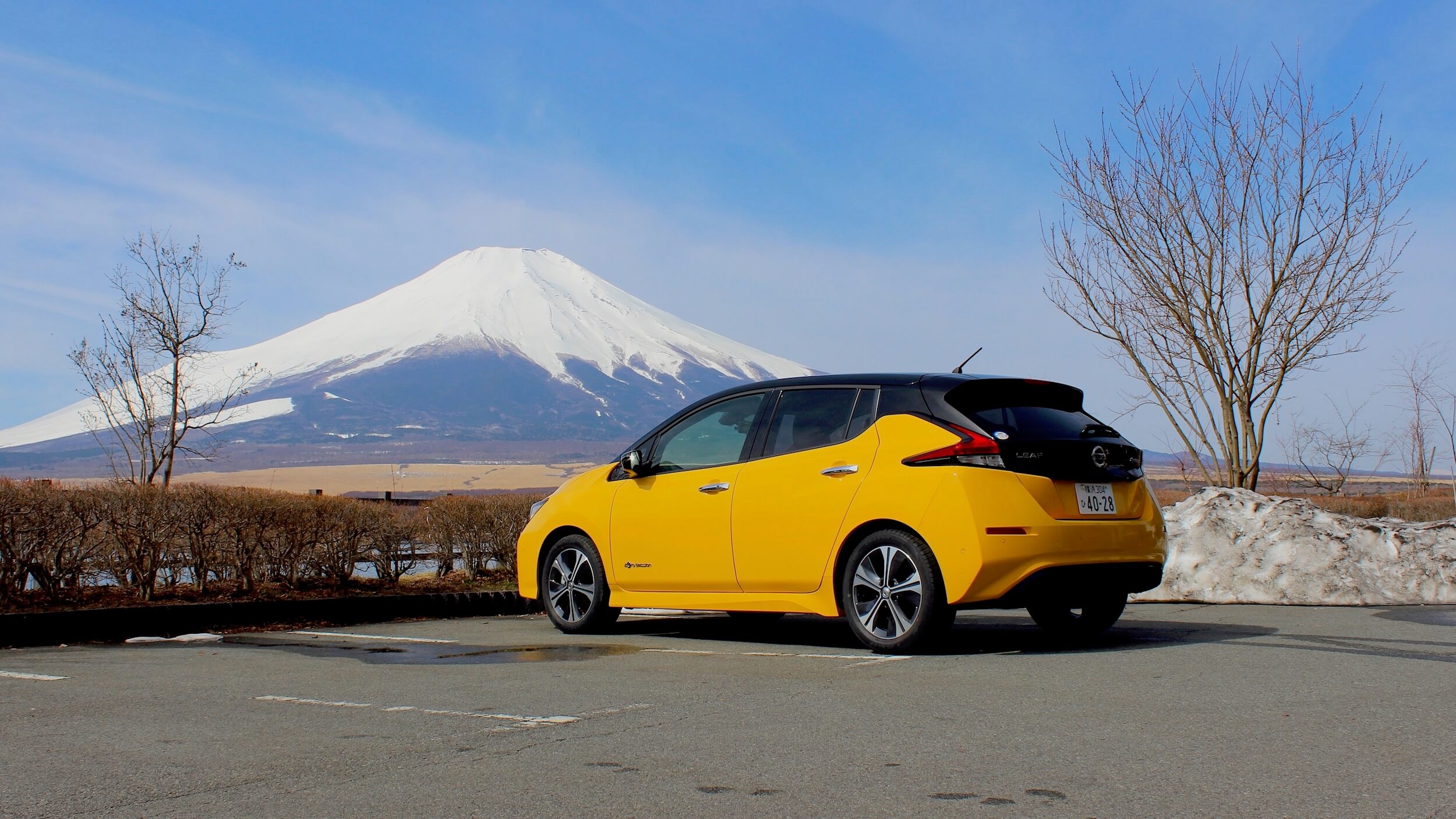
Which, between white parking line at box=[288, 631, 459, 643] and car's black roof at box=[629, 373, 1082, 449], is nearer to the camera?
car's black roof at box=[629, 373, 1082, 449]

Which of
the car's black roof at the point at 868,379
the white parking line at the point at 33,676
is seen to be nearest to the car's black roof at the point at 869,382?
the car's black roof at the point at 868,379

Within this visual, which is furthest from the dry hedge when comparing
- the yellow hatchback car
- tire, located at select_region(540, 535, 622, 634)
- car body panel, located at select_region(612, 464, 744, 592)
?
car body panel, located at select_region(612, 464, 744, 592)

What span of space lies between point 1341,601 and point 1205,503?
4.50 feet

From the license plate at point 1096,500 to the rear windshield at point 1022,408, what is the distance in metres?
0.30

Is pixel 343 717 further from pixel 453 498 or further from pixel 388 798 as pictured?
pixel 453 498

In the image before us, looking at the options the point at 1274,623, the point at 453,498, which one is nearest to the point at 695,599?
the point at 1274,623

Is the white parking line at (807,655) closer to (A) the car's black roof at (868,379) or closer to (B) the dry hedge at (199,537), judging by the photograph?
(A) the car's black roof at (868,379)

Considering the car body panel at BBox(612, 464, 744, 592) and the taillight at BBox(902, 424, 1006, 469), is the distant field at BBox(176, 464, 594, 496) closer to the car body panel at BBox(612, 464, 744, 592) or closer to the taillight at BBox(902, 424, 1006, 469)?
the car body panel at BBox(612, 464, 744, 592)

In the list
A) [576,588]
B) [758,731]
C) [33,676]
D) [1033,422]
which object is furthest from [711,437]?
[33,676]

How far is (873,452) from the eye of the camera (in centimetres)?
685

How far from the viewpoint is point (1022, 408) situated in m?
6.91

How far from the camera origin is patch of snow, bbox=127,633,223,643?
28.4ft

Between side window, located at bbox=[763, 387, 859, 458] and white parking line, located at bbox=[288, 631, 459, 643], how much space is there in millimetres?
2693

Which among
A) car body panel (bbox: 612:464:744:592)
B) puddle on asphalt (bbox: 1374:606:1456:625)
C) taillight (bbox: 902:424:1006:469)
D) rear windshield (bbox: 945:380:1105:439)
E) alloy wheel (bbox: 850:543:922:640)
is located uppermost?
rear windshield (bbox: 945:380:1105:439)
